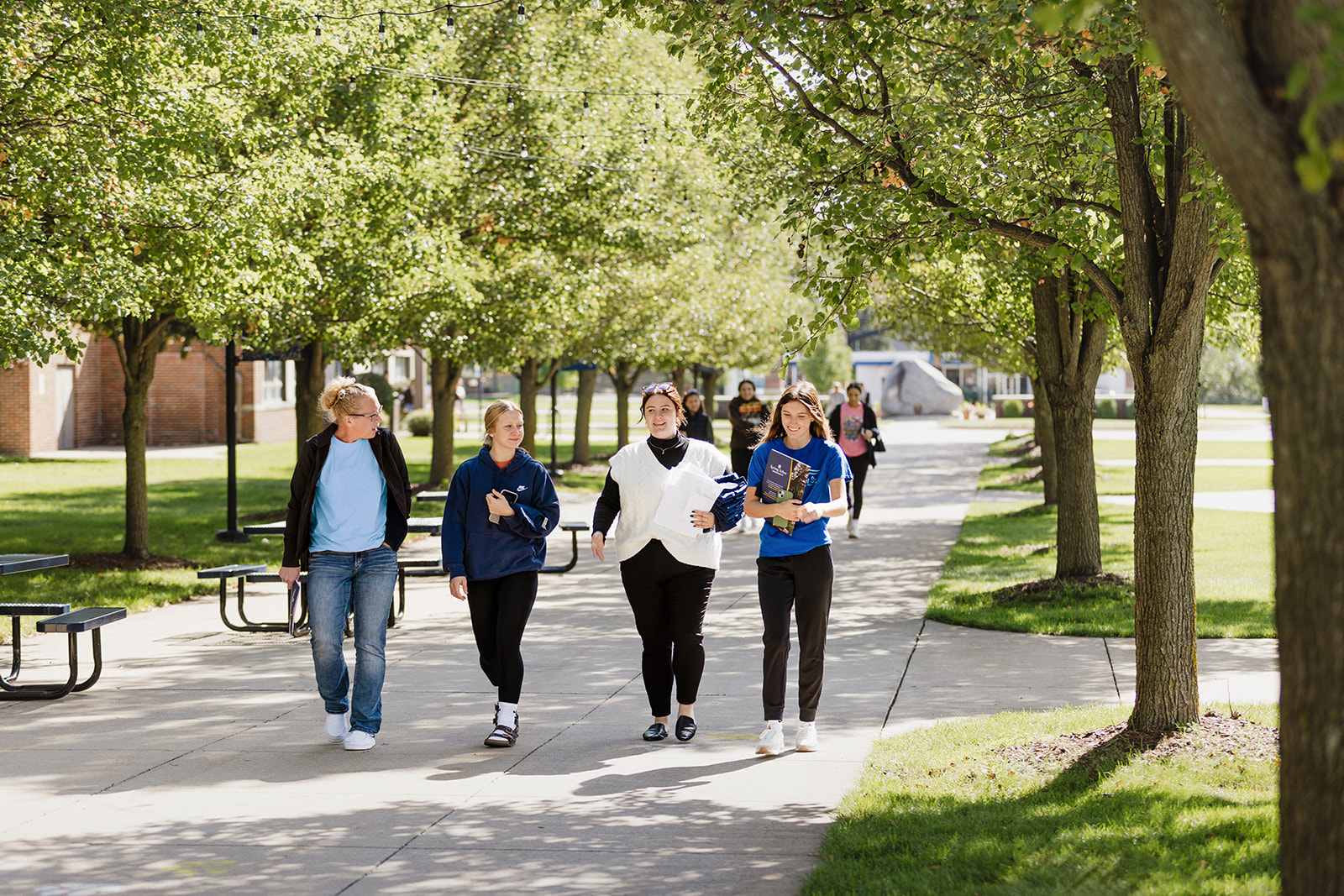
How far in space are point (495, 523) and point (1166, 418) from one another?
3.19 meters

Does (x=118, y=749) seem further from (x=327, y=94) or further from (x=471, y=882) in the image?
(x=327, y=94)

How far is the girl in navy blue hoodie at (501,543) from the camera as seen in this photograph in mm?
6918

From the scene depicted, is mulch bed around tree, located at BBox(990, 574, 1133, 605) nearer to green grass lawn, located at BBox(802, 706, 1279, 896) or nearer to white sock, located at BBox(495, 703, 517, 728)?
green grass lawn, located at BBox(802, 706, 1279, 896)

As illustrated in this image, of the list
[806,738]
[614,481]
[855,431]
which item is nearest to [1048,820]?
[806,738]

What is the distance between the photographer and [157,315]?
14336 mm

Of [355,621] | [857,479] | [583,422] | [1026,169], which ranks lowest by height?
Result: [355,621]

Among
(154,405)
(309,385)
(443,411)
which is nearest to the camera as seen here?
(309,385)

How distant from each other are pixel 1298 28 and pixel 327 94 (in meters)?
14.4

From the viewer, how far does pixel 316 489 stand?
690 cm

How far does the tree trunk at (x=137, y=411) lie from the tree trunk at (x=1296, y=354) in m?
12.5

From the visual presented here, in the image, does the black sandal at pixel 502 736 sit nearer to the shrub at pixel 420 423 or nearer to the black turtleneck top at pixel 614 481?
the black turtleneck top at pixel 614 481

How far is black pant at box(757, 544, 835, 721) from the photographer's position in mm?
→ 6672

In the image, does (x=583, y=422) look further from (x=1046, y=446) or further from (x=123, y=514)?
(x=123, y=514)

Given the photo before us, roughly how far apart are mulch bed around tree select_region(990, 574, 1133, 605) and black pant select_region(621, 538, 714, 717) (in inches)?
196
